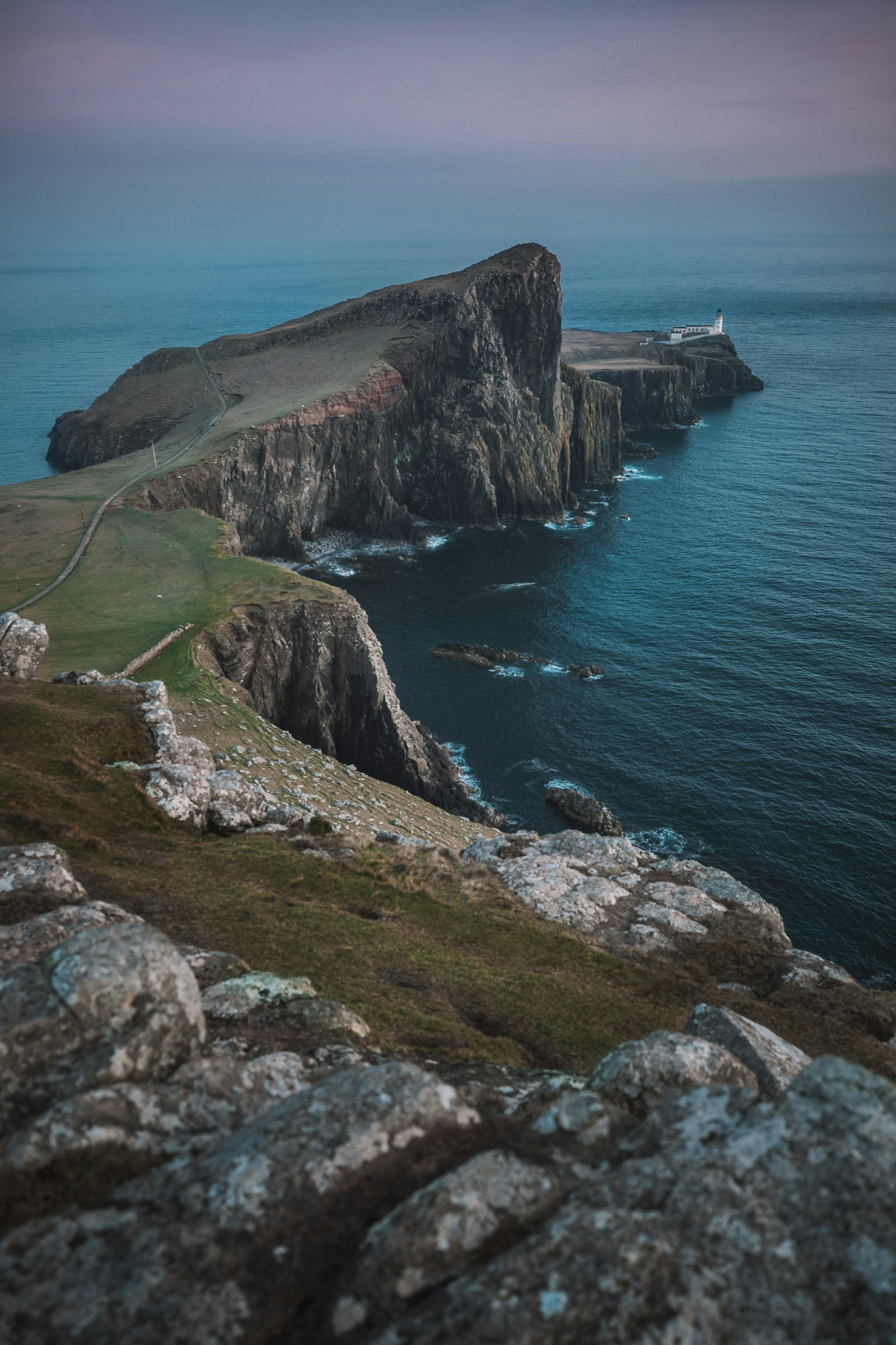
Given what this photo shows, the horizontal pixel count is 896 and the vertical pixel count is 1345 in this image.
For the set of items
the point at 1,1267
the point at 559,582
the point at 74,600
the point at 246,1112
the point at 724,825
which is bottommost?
the point at 724,825

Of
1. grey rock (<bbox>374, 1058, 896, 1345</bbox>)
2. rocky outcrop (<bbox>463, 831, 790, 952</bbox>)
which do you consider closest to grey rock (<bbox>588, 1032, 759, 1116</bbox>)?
grey rock (<bbox>374, 1058, 896, 1345</bbox>)

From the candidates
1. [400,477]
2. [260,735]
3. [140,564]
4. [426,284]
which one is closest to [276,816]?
[260,735]

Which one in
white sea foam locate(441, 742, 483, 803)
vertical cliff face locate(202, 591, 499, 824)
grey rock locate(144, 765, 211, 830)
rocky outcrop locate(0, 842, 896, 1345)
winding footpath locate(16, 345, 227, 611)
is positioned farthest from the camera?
A: winding footpath locate(16, 345, 227, 611)

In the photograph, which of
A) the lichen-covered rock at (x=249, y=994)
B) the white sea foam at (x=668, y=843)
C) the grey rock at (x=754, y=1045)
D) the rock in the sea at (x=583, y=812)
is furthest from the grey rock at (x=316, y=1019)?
the rock in the sea at (x=583, y=812)

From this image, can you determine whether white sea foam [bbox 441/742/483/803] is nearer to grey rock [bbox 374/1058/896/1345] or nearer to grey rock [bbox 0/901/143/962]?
grey rock [bbox 0/901/143/962]

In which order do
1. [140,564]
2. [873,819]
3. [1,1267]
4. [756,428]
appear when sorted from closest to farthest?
1. [1,1267]
2. [873,819]
3. [140,564]
4. [756,428]

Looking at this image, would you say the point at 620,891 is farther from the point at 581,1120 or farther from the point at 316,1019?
the point at 581,1120

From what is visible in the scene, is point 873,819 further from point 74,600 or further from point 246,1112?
point 74,600
